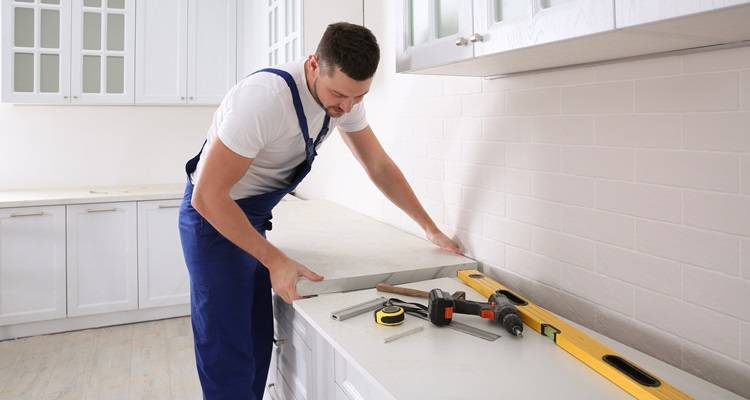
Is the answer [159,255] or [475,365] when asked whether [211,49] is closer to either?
[159,255]

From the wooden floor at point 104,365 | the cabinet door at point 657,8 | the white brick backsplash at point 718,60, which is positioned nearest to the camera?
the cabinet door at point 657,8

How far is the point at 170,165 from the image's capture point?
165 inches

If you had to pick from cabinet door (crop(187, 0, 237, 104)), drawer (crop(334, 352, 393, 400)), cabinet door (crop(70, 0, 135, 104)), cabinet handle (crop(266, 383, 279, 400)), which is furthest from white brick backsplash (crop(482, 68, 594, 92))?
cabinet door (crop(70, 0, 135, 104))

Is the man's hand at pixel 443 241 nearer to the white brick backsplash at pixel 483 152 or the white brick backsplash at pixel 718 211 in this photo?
the white brick backsplash at pixel 483 152

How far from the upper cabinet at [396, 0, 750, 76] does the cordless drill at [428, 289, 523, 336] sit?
0.57m

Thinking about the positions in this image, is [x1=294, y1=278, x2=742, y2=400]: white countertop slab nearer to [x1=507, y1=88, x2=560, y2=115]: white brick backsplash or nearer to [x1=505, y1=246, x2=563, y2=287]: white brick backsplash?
[x1=505, y1=246, x2=563, y2=287]: white brick backsplash

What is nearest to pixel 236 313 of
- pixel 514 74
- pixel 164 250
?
pixel 514 74

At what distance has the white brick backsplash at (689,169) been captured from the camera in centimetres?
104

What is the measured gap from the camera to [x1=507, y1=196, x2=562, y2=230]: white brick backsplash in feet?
4.87

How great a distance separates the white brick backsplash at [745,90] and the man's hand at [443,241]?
1.04 m

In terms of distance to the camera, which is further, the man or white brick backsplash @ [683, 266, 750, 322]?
the man

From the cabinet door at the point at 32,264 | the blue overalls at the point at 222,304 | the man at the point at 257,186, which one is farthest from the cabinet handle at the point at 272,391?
the cabinet door at the point at 32,264

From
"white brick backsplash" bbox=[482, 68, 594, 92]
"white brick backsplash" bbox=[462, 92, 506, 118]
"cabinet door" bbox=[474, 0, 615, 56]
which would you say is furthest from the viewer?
"white brick backsplash" bbox=[462, 92, 506, 118]

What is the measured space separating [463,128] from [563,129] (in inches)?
19.7
